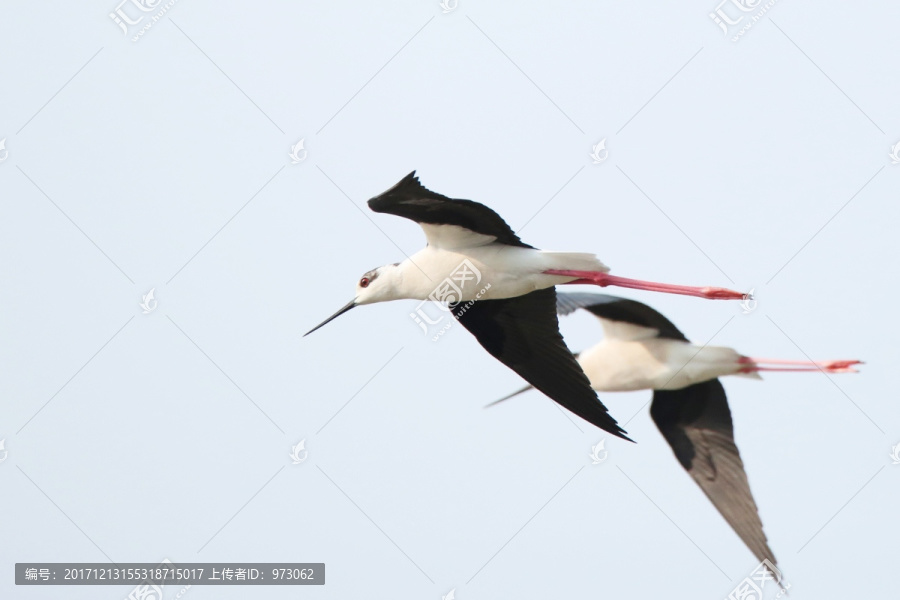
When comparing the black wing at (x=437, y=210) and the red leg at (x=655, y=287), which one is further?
the red leg at (x=655, y=287)

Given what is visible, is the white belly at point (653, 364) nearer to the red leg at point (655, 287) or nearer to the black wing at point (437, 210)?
the red leg at point (655, 287)

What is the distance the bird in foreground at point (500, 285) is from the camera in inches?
389

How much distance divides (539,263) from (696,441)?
3.50 meters

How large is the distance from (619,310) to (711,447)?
1.49 metres

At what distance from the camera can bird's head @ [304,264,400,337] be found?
406 inches

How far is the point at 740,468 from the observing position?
40.3 feet

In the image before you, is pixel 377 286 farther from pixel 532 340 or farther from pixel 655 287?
pixel 655 287

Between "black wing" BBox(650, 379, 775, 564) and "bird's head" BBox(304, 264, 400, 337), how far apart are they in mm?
3628

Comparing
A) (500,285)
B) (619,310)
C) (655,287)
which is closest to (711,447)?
(619,310)

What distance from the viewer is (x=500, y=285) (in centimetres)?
1002

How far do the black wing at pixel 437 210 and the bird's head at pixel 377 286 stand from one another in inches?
24.6

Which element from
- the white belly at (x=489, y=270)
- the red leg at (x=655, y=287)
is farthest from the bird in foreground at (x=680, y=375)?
the white belly at (x=489, y=270)

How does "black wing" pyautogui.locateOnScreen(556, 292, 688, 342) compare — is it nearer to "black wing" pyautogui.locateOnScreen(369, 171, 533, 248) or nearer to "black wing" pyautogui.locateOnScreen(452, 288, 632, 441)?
"black wing" pyautogui.locateOnScreen(452, 288, 632, 441)

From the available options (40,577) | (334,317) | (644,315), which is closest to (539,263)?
(334,317)
